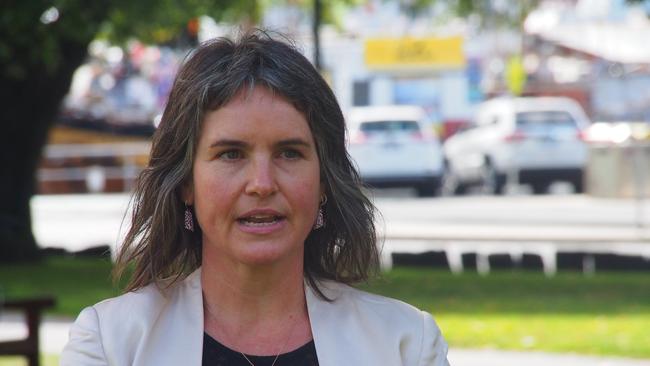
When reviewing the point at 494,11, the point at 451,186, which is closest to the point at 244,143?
the point at 494,11

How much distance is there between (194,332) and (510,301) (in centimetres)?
1075

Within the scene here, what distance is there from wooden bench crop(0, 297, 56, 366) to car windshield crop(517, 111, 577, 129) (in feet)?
76.8

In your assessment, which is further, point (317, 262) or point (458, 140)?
point (458, 140)

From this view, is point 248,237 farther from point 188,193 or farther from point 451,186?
point 451,186

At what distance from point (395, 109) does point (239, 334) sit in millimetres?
29027

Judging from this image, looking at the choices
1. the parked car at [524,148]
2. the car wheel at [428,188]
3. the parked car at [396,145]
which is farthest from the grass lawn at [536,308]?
the car wheel at [428,188]

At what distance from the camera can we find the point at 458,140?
32.3 meters

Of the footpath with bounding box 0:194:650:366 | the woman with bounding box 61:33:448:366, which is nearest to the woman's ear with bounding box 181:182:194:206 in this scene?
the woman with bounding box 61:33:448:366

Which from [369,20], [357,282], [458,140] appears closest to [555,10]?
[369,20]

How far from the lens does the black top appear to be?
2.76 meters

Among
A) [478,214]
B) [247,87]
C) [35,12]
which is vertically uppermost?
Answer: [35,12]

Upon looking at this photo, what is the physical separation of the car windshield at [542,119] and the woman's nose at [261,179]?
95.1ft

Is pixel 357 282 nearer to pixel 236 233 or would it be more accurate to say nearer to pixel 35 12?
pixel 236 233

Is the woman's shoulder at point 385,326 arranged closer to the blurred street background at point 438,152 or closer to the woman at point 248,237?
the woman at point 248,237
